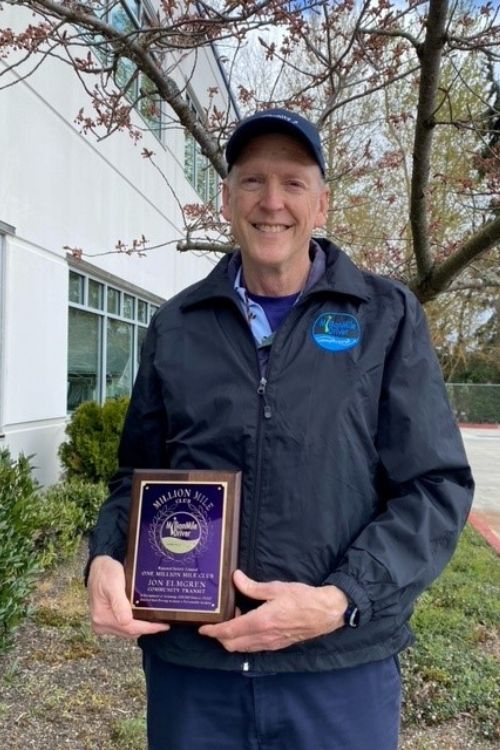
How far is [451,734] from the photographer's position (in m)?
3.40

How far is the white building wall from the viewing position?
20.8ft

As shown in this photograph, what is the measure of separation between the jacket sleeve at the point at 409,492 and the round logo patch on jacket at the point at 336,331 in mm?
95

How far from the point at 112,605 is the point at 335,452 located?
0.60 m

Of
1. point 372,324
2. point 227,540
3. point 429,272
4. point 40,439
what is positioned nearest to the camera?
point 227,540

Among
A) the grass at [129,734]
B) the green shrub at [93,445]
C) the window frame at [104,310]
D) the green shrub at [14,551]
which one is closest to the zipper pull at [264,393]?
the grass at [129,734]

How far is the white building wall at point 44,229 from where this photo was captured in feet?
20.8

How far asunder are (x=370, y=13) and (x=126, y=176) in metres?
6.50

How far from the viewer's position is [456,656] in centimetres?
408

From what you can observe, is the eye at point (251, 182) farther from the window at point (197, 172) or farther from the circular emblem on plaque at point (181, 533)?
the window at point (197, 172)

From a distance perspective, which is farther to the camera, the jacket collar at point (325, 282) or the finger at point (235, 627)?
the jacket collar at point (325, 282)

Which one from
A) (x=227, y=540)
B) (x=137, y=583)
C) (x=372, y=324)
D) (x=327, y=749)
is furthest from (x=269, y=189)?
(x=327, y=749)

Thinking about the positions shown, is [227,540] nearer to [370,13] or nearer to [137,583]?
[137,583]

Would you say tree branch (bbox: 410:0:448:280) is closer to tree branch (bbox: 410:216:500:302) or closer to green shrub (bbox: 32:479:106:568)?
tree branch (bbox: 410:216:500:302)

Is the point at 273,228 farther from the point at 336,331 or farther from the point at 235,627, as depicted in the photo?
Answer: the point at 235,627
